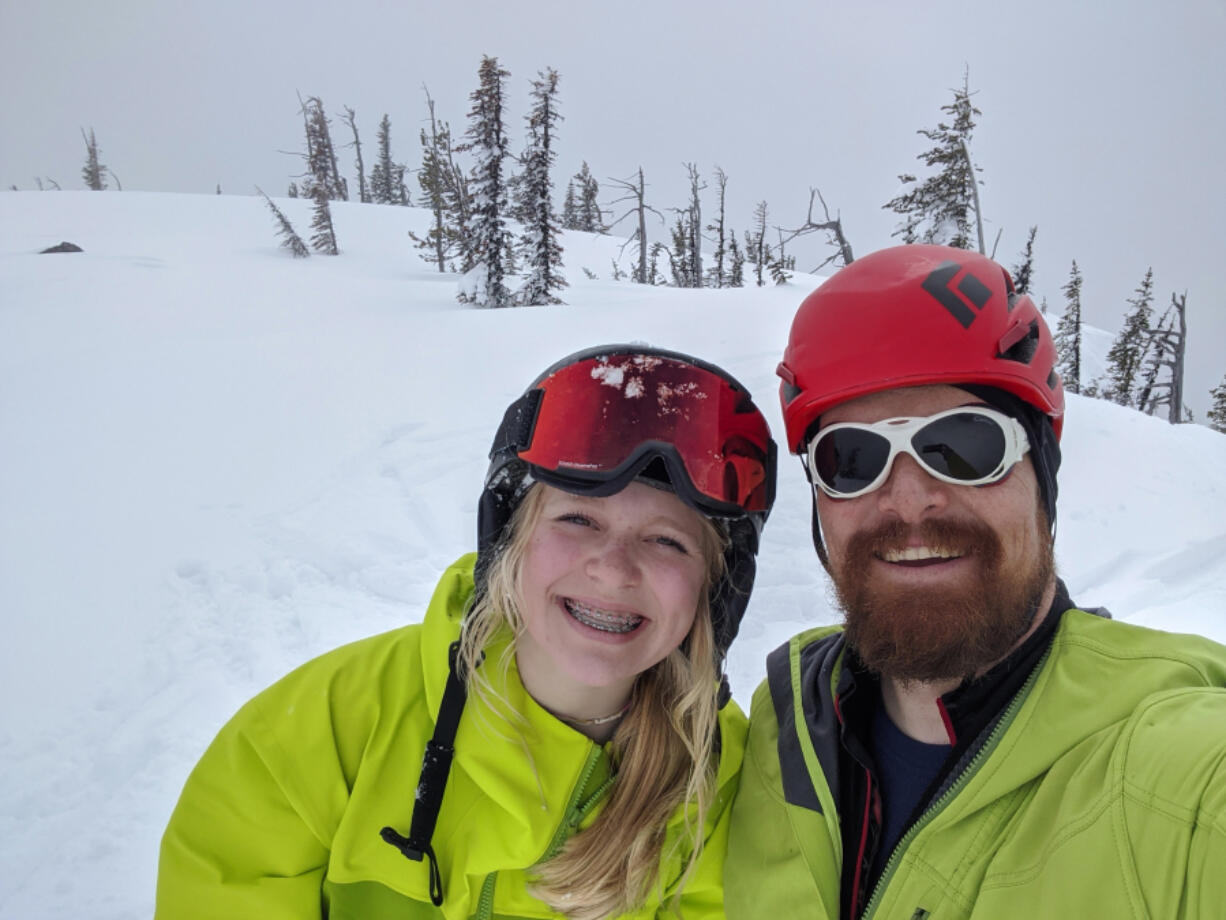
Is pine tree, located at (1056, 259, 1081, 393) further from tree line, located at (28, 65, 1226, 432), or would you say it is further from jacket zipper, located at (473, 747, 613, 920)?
jacket zipper, located at (473, 747, 613, 920)

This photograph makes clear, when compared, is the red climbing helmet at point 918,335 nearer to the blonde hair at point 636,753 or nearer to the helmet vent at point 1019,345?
the helmet vent at point 1019,345

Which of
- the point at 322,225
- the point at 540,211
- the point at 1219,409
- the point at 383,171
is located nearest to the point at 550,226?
the point at 540,211

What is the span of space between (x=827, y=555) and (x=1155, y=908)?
135cm

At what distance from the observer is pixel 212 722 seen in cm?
474

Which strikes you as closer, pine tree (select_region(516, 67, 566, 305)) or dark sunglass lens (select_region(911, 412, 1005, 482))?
dark sunglass lens (select_region(911, 412, 1005, 482))

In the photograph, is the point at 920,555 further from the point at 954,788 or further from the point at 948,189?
the point at 948,189

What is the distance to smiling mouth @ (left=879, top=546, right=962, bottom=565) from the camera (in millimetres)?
2018

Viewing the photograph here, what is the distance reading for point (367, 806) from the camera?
6.82 ft

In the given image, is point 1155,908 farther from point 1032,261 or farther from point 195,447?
point 1032,261

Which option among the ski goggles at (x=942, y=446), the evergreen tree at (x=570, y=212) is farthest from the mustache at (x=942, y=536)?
the evergreen tree at (x=570, y=212)

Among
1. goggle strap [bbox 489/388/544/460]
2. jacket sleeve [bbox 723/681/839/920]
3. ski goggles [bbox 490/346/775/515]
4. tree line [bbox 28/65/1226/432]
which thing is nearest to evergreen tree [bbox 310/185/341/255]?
tree line [bbox 28/65/1226/432]

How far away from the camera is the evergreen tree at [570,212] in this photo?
6138 centimetres

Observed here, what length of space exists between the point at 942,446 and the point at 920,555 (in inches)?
14.0

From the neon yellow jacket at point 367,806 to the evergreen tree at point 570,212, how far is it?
63.5 meters
